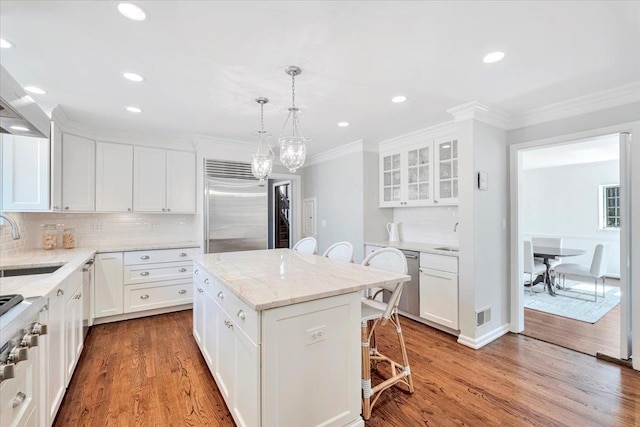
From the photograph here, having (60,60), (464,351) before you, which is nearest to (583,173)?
(464,351)

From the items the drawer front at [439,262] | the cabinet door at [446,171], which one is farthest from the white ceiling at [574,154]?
the drawer front at [439,262]

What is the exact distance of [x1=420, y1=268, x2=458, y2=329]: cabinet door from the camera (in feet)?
10.2

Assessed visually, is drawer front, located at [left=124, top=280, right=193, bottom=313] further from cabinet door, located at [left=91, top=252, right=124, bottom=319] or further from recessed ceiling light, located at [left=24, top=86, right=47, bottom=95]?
recessed ceiling light, located at [left=24, top=86, right=47, bottom=95]

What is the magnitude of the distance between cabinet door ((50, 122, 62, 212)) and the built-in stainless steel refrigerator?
5.18 feet

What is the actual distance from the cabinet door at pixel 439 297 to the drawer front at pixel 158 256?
2979mm

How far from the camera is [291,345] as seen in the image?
1.49 meters

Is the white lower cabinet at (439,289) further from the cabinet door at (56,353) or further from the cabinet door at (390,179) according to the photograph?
the cabinet door at (56,353)

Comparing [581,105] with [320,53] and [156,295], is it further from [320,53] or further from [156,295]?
[156,295]

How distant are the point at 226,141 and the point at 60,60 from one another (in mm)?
2276

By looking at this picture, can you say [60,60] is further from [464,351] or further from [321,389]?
[464,351]

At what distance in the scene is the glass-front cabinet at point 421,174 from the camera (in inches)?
136

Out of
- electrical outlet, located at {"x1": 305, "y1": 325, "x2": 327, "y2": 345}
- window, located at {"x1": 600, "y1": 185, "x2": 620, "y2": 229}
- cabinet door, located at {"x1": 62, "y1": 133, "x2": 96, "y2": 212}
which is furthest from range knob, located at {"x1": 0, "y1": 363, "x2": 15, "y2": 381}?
window, located at {"x1": 600, "y1": 185, "x2": 620, "y2": 229}

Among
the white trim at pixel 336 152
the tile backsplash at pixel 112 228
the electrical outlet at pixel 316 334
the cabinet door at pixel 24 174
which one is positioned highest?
the white trim at pixel 336 152

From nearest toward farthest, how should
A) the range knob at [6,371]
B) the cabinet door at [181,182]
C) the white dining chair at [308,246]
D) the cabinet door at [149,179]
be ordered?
the range knob at [6,371], the white dining chair at [308,246], the cabinet door at [149,179], the cabinet door at [181,182]
